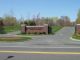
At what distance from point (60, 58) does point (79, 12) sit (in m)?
89.7

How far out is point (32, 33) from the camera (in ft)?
143

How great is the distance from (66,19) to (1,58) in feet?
369

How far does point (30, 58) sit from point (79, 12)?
89911 mm

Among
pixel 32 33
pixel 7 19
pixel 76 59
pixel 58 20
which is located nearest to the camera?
pixel 76 59

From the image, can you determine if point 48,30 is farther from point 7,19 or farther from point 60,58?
point 7,19

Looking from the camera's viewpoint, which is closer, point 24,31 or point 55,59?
point 55,59

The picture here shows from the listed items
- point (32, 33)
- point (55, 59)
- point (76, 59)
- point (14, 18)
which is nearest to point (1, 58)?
point (55, 59)

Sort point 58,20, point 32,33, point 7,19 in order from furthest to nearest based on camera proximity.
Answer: point 58,20 < point 7,19 < point 32,33

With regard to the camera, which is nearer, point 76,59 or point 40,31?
point 76,59

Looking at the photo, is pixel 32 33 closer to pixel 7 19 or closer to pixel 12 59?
pixel 12 59

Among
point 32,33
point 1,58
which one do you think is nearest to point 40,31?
point 32,33

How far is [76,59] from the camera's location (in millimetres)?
11664

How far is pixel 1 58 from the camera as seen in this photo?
12.2 m

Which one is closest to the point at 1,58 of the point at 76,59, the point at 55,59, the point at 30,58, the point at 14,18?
the point at 30,58
